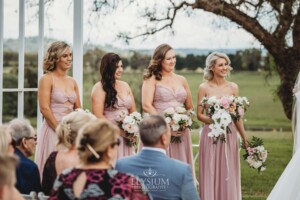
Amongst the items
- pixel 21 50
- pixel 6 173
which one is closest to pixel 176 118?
pixel 21 50

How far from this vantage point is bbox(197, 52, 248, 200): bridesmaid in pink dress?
607 centimetres

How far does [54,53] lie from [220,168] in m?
1.81

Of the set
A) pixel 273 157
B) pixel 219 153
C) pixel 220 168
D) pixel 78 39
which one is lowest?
pixel 273 157

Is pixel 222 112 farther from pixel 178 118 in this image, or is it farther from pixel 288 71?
pixel 288 71

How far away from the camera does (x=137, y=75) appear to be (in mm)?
11352

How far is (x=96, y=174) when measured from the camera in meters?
3.09

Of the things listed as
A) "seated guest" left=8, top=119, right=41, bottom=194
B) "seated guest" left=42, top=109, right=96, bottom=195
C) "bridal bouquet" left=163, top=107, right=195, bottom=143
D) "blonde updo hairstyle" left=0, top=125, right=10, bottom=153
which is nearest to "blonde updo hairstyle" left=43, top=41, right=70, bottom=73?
"bridal bouquet" left=163, top=107, right=195, bottom=143

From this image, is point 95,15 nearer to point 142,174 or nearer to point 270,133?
point 270,133

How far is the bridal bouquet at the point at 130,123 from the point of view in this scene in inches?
222

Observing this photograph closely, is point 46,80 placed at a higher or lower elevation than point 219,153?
higher

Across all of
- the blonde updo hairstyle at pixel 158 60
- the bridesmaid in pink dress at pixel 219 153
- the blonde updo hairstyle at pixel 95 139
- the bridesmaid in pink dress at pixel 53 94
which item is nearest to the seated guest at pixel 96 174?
the blonde updo hairstyle at pixel 95 139

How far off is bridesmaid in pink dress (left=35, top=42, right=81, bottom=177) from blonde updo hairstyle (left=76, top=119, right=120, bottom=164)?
100 inches

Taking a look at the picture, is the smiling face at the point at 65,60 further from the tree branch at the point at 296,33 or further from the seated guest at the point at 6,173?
the tree branch at the point at 296,33

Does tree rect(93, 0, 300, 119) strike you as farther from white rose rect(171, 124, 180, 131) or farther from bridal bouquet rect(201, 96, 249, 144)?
white rose rect(171, 124, 180, 131)
